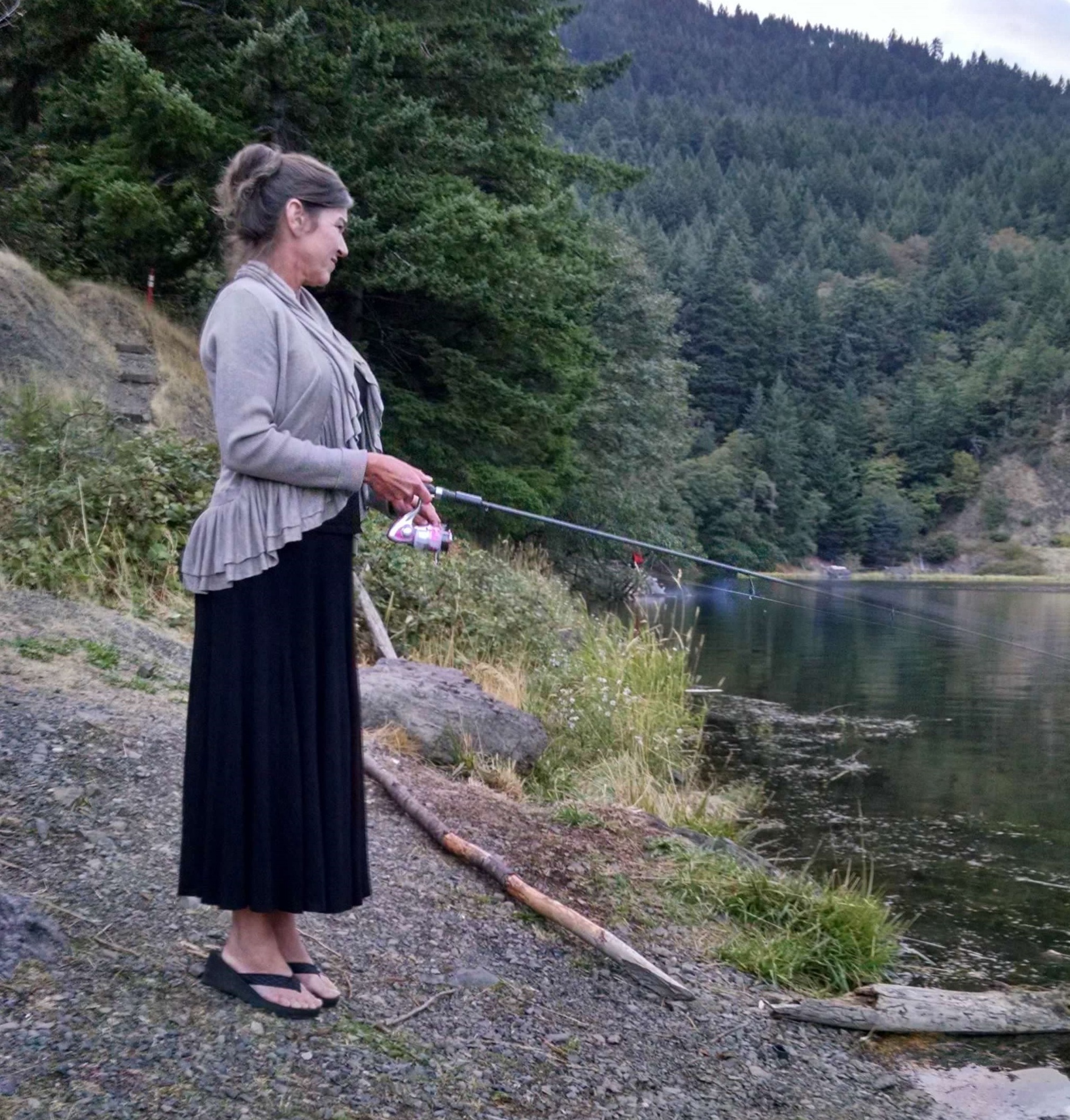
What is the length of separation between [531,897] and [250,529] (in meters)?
2.20

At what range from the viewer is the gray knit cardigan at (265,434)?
301 cm

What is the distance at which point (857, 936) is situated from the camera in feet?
18.2

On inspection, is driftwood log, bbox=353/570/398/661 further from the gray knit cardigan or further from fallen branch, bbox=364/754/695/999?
the gray knit cardigan

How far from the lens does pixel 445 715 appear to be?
23.6ft

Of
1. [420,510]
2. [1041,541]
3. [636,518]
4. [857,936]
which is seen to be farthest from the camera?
[1041,541]

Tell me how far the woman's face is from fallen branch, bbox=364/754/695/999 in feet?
7.84

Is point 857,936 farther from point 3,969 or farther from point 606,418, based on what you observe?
point 606,418

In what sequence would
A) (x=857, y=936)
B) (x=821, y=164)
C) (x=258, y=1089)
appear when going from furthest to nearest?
(x=821, y=164) < (x=857, y=936) < (x=258, y=1089)

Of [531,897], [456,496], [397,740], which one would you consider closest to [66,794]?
[531,897]

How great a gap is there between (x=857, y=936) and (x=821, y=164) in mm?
165010

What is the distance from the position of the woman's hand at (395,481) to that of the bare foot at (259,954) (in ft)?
3.39

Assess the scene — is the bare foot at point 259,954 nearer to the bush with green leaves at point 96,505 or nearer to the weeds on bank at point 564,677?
the weeds on bank at point 564,677

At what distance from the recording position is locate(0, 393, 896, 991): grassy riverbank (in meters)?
5.79

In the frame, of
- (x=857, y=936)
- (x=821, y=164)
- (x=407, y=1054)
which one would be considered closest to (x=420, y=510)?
(x=407, y=1054)
